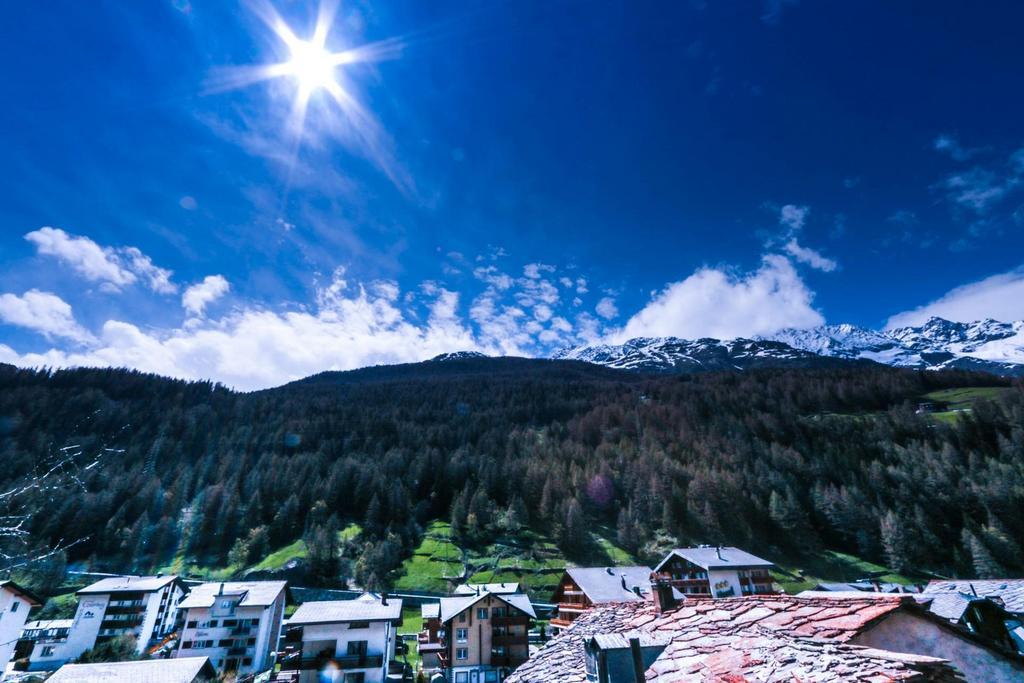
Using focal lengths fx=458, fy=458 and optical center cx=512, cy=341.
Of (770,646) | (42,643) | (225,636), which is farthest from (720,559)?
(42,643)

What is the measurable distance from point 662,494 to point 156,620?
10895cm

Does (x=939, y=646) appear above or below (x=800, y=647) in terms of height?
below

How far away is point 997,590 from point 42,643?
109125mm

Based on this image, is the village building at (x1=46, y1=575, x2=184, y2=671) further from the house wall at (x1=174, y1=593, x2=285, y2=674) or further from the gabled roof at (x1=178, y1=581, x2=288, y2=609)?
the gabled roof at (x1=178, y1=581, x2=288, y2=609)

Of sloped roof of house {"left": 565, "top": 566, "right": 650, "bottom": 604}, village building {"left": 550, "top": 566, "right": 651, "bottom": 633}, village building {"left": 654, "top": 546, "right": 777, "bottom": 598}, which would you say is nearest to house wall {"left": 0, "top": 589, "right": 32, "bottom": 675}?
village building {"left": 550, "top": 566, "right": 651, "bottom": 633}

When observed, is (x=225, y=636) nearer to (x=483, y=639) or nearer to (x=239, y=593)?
(x=239, y=593)

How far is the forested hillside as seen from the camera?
10600cm

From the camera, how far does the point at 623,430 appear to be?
186 meters

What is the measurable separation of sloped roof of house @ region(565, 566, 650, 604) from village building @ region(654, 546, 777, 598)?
7517mm

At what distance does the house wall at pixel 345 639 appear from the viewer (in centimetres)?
4400

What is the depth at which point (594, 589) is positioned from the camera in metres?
60.5

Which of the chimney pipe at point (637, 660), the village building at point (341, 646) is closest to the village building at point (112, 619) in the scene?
the village building at point (341, 646)

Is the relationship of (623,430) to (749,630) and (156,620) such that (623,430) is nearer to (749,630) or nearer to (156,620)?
(156,620)

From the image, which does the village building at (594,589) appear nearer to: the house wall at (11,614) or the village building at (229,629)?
the village building at (229,629)
